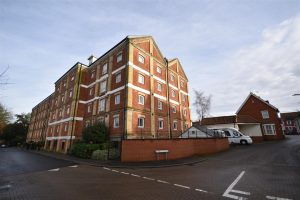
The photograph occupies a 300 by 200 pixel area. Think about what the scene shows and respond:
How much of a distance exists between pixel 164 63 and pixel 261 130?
76.1ft

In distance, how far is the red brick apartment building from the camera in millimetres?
19500

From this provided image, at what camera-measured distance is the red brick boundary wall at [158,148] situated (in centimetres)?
1404

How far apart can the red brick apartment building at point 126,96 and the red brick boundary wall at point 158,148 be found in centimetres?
338

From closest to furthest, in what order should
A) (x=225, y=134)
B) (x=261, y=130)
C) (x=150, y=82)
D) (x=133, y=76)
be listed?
1. (x=133, y=76)
2. (x=150, y=82)
3. (x=225, y=134)
4. (x=261, y=130)

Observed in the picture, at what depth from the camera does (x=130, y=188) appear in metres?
6.99

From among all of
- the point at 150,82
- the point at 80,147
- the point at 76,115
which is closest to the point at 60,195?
the point at 80,147

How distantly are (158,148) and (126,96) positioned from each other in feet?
24.0

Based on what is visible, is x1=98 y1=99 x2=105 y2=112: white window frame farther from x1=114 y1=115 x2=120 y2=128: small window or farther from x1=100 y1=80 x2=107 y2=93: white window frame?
x1=114 y1=115 x2=120 y2=128: small window

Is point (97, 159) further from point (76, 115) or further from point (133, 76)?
point (76, 115)

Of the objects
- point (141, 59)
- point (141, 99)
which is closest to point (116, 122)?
point (141, 99)

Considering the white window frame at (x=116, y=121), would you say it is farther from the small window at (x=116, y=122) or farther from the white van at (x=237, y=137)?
the white van at (x=237, y=137)

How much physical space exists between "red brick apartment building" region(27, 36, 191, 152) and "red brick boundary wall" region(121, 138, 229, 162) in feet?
11.1

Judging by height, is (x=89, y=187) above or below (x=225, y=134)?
below

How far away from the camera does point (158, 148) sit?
577 inches
